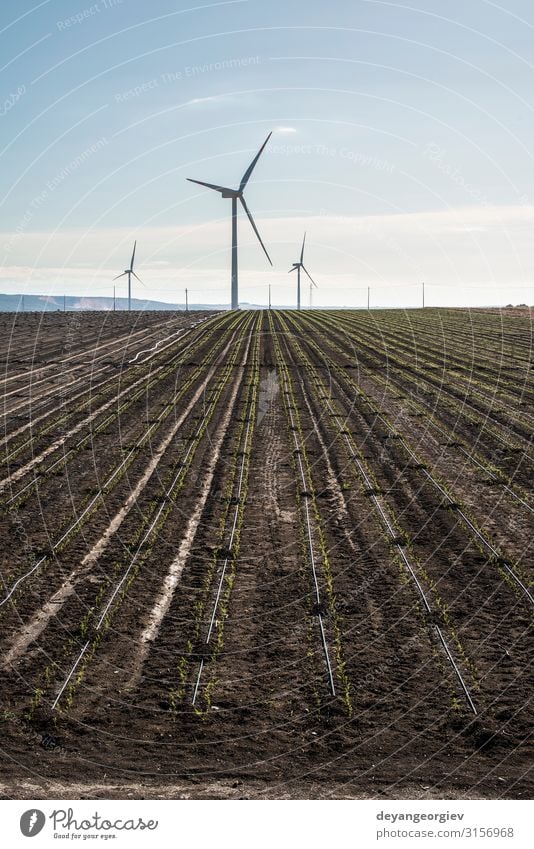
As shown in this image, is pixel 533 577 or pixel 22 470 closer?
pixel 533 577

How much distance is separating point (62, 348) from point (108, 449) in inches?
1792

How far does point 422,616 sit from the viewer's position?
19.6 m

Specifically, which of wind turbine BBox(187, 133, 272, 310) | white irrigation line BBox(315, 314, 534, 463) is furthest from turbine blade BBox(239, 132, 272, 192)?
white irrigation line BBox(315, 314, 534, 463)

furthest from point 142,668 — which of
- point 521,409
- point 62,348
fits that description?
point 62,348

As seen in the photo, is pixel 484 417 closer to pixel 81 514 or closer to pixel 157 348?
pixel 81 514

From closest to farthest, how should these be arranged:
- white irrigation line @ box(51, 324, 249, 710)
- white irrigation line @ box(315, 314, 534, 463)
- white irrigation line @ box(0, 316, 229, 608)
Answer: white irrigation line @ box(51, 324, 249, 710)
white irrigation line @ box(0, 316, 229, 608)
white irrigation line @ box(315, 314, 534, 463)

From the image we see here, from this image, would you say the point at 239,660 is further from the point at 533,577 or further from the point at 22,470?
the point at 22,470

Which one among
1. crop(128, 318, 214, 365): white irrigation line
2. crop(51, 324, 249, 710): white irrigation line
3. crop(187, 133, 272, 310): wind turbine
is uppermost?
crop(187, 133, 272, 310): wind turbine

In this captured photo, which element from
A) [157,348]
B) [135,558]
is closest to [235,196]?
[157,348]

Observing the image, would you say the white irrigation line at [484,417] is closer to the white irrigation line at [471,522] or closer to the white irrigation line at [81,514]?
the white irrigation line at [471,522]

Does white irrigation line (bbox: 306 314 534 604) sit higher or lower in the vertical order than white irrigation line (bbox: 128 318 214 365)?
lower

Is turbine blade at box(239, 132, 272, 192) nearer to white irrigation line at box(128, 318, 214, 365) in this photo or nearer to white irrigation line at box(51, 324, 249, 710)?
white irrigation line at box(128, 318, 214, 365)

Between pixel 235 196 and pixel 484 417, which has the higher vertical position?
pixel 235 196
